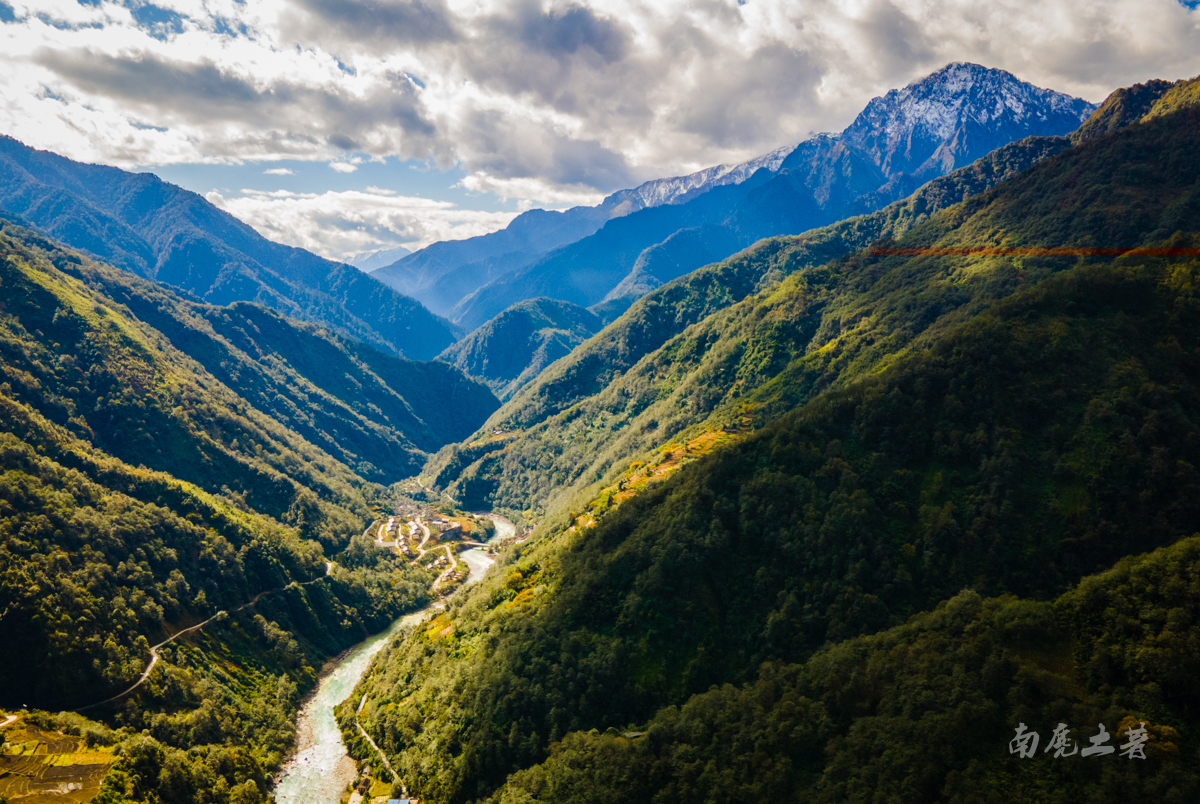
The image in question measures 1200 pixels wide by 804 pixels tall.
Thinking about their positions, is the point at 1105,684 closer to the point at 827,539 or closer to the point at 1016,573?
the point at 1016,573

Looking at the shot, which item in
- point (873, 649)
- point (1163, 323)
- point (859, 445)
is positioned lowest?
point (873, 649)

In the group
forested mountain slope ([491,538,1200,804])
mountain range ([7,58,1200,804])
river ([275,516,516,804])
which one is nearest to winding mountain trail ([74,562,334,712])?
mountain range ([7,58,1200,804])

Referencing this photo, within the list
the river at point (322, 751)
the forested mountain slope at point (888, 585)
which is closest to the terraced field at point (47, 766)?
the river at point (322, 751)

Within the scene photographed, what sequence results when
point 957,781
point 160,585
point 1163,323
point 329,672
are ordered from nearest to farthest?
point 957,781, point 1163,323, point 160,585, point 329,672

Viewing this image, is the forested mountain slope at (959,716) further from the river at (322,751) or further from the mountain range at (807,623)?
the river at (322,751)

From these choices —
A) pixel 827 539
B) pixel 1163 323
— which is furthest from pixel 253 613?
pixel 1163 323

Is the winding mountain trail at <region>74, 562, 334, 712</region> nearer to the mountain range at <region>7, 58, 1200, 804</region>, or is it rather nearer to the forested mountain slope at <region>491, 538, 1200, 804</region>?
the mountain range at <region>7, 58, 1200, 804</region>
